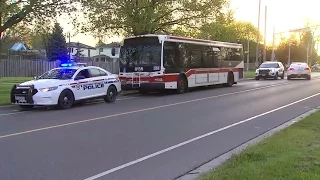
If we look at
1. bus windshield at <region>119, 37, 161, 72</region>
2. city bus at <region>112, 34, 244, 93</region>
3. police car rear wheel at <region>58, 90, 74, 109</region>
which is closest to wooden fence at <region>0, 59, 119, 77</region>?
city bus at <region>112, 34, 244, 93</region>

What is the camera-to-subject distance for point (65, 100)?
15.2 m

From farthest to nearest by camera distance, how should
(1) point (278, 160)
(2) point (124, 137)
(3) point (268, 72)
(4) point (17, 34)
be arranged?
(4) point (17, 34) → (3) point (268, 72) → (2) point (124, 137) → (1) point (278, 160)

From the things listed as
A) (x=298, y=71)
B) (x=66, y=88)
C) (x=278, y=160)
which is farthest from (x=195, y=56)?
(x=298, y=71)

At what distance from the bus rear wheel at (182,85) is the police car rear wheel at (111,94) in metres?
4.72

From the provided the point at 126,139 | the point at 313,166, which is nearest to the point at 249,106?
the point at 126,139

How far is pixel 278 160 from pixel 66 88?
10.1 meters

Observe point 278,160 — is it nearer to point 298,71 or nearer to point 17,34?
point 298,71

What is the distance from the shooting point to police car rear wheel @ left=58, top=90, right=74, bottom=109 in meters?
15.0

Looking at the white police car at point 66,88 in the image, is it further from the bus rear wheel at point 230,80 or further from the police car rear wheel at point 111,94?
the bus rear wheel at point 230,80

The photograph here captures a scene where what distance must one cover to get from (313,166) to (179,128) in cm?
481

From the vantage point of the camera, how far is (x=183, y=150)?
26.8 feet

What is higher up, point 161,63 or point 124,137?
point 161,63

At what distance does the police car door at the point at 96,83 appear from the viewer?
16.6 m

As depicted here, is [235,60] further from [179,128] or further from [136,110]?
[179,128]
